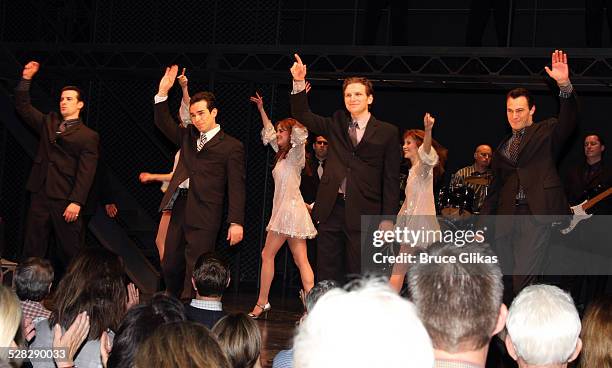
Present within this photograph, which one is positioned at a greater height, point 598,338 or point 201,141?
point 201,141

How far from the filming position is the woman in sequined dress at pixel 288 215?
306 inches

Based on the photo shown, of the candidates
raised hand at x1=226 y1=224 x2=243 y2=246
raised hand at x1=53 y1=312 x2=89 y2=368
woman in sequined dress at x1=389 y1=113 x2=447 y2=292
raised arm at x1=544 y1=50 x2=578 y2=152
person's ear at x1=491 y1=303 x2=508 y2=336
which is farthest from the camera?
woman in sequined dress at x1=389 y1=113 x2=447 y2=292

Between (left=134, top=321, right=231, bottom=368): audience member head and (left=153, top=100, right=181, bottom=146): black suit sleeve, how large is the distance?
502 centimetres

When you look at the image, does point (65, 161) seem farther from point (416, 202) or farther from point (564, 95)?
point (564, 95)

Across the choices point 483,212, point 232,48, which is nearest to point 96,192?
point 232,48

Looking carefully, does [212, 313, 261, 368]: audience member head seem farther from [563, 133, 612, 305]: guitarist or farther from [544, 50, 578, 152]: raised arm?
[563, 133, 612, 305]: guitarist

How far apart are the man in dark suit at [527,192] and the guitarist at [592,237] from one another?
7.25ft

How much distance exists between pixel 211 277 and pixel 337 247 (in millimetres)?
1682

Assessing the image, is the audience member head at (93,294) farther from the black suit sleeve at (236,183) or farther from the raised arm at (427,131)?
the raised arm at (427,131)

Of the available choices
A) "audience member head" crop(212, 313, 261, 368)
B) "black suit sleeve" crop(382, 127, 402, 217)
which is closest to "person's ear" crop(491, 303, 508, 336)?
"audience member head" crop(212, 313, 261, 368)

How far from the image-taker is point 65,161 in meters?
7.77

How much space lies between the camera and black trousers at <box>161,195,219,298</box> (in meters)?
6.83

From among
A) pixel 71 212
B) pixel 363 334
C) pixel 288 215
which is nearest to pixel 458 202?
pixel 288 215

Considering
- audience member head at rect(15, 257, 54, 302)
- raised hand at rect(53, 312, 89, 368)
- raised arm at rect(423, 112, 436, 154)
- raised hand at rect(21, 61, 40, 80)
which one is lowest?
raised hand at rect(53, 312, 89, 368)
